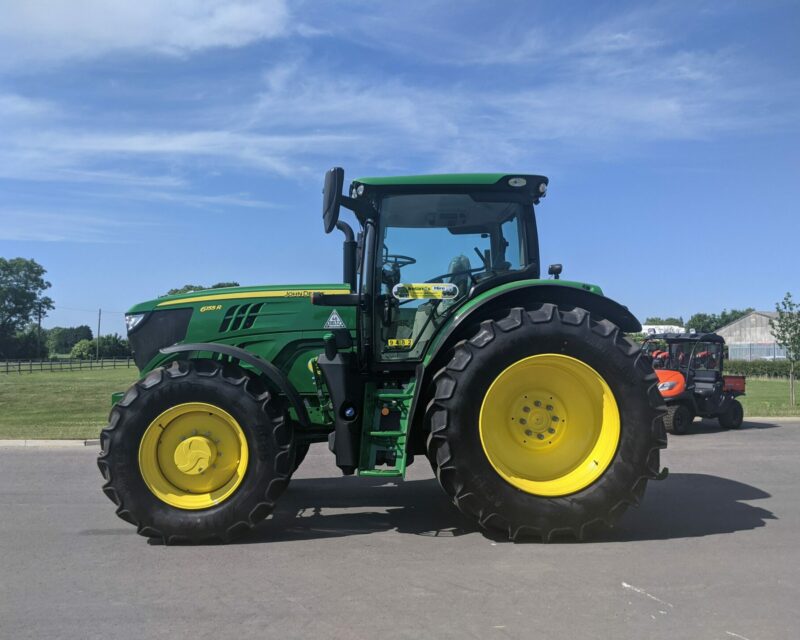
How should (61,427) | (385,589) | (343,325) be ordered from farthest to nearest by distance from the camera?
(61,427), (343,325), (385,589)

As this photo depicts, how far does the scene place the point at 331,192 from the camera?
15.1ft

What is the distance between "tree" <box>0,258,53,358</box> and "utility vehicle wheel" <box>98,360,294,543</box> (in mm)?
92261

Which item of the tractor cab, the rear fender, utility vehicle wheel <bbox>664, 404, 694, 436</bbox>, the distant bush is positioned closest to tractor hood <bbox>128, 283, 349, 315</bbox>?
the tractor cab

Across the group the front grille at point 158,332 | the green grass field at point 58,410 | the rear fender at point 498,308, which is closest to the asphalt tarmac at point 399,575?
the rear fender at point 498,308

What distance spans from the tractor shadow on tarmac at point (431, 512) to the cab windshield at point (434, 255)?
1343mm

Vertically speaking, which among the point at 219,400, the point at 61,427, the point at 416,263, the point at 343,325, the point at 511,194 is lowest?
the point at 61,427

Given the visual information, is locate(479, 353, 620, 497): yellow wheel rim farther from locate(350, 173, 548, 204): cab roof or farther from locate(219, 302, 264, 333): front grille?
locate(219, 302, 264, 333): front grille

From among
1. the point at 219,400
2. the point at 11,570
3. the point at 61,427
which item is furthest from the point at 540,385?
the point at 61,427

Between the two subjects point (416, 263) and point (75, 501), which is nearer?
point (416, 263)

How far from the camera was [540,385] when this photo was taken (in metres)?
4.91

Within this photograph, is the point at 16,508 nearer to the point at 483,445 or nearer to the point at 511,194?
the point at 483,445

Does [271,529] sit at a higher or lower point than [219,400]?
lower

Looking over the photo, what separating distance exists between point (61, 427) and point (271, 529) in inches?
346

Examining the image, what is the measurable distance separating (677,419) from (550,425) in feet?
28.0
